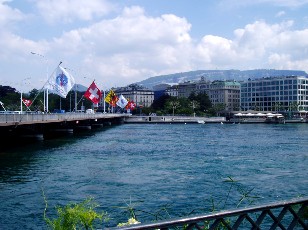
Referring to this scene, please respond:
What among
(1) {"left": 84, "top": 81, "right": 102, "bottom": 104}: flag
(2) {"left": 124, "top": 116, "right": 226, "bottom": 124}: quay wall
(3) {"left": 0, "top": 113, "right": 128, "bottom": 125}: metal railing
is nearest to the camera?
(3) {"left": 0, "top": 113, "right": 128, "bottom": 125}: metal railing

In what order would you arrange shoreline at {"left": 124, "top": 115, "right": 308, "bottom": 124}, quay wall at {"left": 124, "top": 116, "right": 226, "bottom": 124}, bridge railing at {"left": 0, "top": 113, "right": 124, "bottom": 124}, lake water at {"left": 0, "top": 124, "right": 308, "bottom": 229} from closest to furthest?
lake water at {"left": 0, "top": 124, "right": 308, "bottom": 229} < bridge railing at {"left": 0, "top": 113, "right": 124, "bottom": 124} < shoreline at {"left": 124, "top": 115, "right": 308, "bottom": 124} < quay wall at {"left": 124, "top": 116, "right": 226, "bottom": 124}

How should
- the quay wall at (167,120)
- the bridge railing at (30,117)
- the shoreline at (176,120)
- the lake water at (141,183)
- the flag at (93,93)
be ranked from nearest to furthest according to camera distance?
the lake water at (141,183), the bridge railing at (30,117), the flag at (93,93), the shoreline at (176,120), the quay wall at (167,120)

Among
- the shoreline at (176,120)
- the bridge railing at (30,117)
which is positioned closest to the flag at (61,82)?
the bridge railing at (30,117)

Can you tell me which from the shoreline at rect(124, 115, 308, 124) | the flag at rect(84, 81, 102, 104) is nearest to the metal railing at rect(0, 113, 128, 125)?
the flag at rect(84, 81, 102, 104)

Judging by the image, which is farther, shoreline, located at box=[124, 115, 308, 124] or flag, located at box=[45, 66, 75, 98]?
shoreline, located at box=[124, 115, 308, 124]

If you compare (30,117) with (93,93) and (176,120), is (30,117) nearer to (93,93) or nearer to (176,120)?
(93,93)

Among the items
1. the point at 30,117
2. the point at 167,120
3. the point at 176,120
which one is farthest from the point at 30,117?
the point at 176,120

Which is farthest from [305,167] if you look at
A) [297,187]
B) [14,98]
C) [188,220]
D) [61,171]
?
[14,98]

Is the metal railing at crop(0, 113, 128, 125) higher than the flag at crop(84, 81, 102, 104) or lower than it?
lower

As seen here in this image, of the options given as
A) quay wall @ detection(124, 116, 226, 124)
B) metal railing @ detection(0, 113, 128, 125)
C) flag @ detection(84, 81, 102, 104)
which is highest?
flag @ detection(84, 81, 102, 104)

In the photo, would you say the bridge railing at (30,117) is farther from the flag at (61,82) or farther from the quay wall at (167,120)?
the quay wall at (167,120)

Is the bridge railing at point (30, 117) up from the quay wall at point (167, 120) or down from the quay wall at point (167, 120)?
up

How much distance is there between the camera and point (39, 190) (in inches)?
963

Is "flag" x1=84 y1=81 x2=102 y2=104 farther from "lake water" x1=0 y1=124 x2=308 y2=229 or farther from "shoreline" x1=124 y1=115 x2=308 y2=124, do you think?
"shoreline" x1=124 y1=115 x2=308 y2=124
